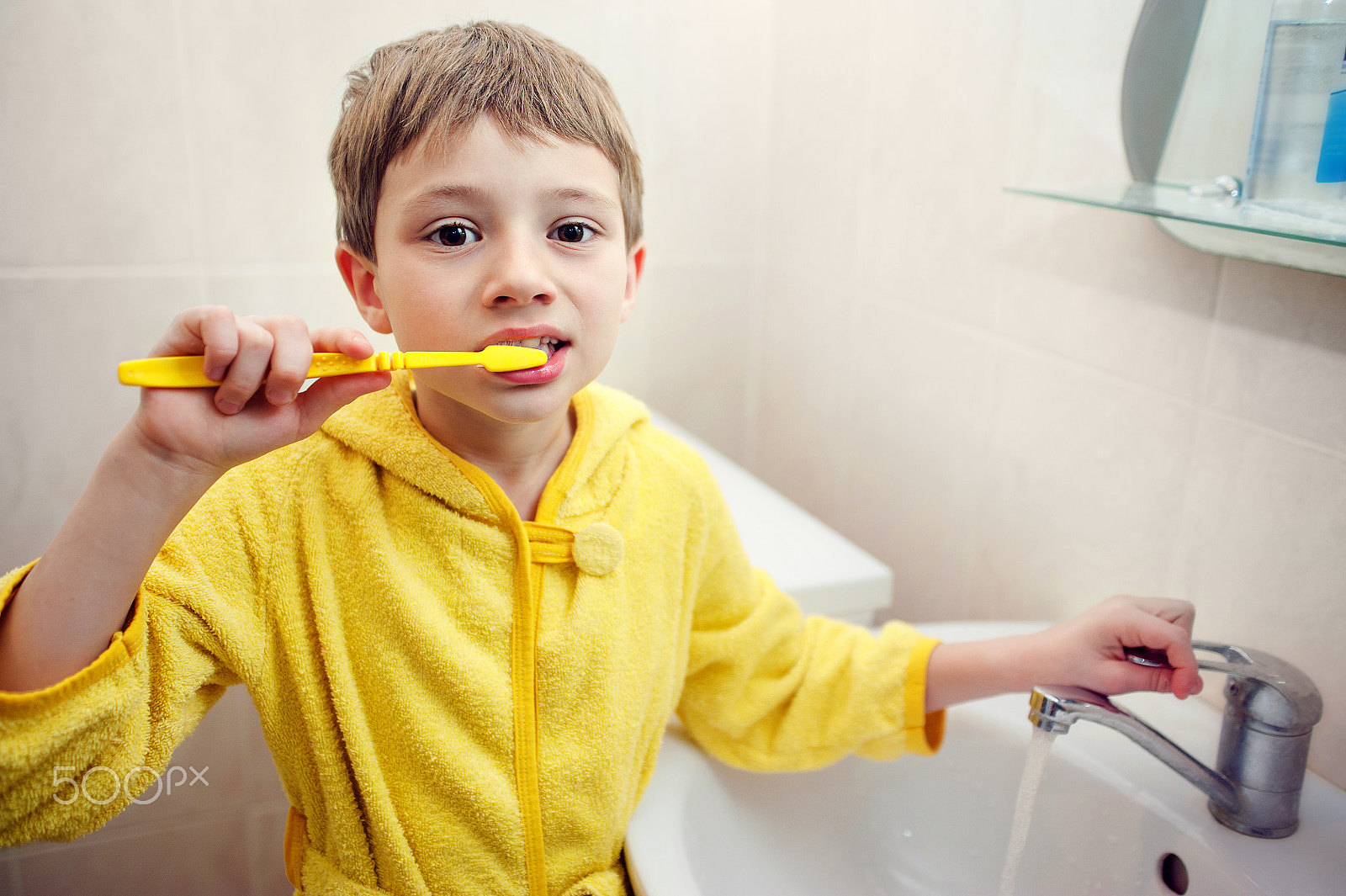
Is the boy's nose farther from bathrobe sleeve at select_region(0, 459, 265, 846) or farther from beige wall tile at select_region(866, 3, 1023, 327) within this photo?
beige wall tile at select_region(866, 3, 1023, 327)

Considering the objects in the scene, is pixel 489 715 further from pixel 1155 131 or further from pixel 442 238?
pixel 1155 131

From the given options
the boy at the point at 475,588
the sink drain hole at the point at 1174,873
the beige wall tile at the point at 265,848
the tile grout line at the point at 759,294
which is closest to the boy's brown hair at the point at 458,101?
the boy at the point at 475,588

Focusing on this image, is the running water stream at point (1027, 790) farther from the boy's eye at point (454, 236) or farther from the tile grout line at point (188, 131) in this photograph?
the tile grout line at point (188, 131)

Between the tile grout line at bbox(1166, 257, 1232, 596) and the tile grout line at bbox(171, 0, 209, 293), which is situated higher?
the tile grout line at bbox(171, 0, 209, 293)

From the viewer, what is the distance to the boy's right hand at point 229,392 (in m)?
0.45

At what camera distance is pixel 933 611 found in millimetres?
1040

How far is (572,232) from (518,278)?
0.08 meters

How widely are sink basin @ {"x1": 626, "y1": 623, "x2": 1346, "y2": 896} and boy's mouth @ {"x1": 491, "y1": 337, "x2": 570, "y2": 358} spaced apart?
0.33 m

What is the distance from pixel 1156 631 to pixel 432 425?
0.50 m

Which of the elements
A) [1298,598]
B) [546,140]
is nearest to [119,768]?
[546,140]

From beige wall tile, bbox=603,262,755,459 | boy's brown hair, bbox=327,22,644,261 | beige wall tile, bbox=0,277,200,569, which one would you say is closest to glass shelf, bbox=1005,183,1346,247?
boy's brown hair, bbox=327,22,644,261

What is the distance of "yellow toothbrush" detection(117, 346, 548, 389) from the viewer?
43cm

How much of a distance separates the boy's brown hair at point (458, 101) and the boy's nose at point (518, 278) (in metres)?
0.07

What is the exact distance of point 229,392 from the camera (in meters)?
0.46
